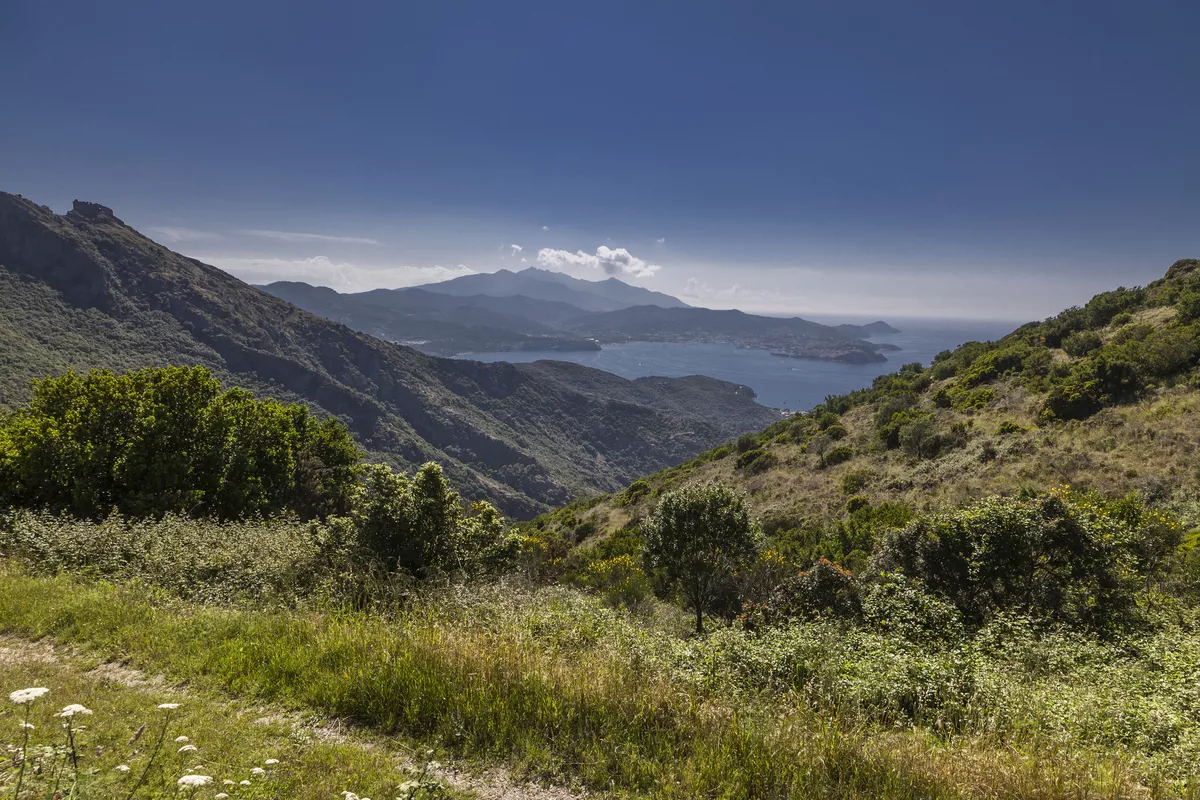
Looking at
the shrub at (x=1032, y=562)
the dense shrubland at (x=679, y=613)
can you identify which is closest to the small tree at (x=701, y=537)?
the dense shrubland at (x=679, y=613)

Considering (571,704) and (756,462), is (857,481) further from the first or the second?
(571,704)

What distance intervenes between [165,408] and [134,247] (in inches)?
7533

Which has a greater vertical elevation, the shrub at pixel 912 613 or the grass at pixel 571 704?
the grass at pixel 571 704

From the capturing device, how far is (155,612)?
197 inches

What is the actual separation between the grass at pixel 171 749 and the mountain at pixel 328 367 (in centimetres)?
8798

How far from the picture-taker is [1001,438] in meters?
21.2

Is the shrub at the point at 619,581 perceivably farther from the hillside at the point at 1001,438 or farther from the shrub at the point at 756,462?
the shrub at the point at 756,462

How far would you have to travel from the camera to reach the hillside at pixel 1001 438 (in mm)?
16062

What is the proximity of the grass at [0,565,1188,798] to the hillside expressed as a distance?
11.6 meters

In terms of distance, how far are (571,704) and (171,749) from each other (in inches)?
102

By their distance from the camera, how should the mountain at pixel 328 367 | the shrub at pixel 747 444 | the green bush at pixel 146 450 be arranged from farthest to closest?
the mountain at pixel 328 367 < the shrub at pixel 747 444 < the green bush at pixel 146 450

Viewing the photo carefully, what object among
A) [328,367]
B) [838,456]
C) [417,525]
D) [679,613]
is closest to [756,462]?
[838,456]

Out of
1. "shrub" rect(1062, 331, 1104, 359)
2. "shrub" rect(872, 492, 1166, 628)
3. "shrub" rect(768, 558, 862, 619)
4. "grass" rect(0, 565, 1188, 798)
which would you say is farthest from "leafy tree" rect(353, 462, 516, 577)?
"shrub" rect(1062, 331, 1104, 359)

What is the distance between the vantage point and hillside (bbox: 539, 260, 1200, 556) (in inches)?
632
